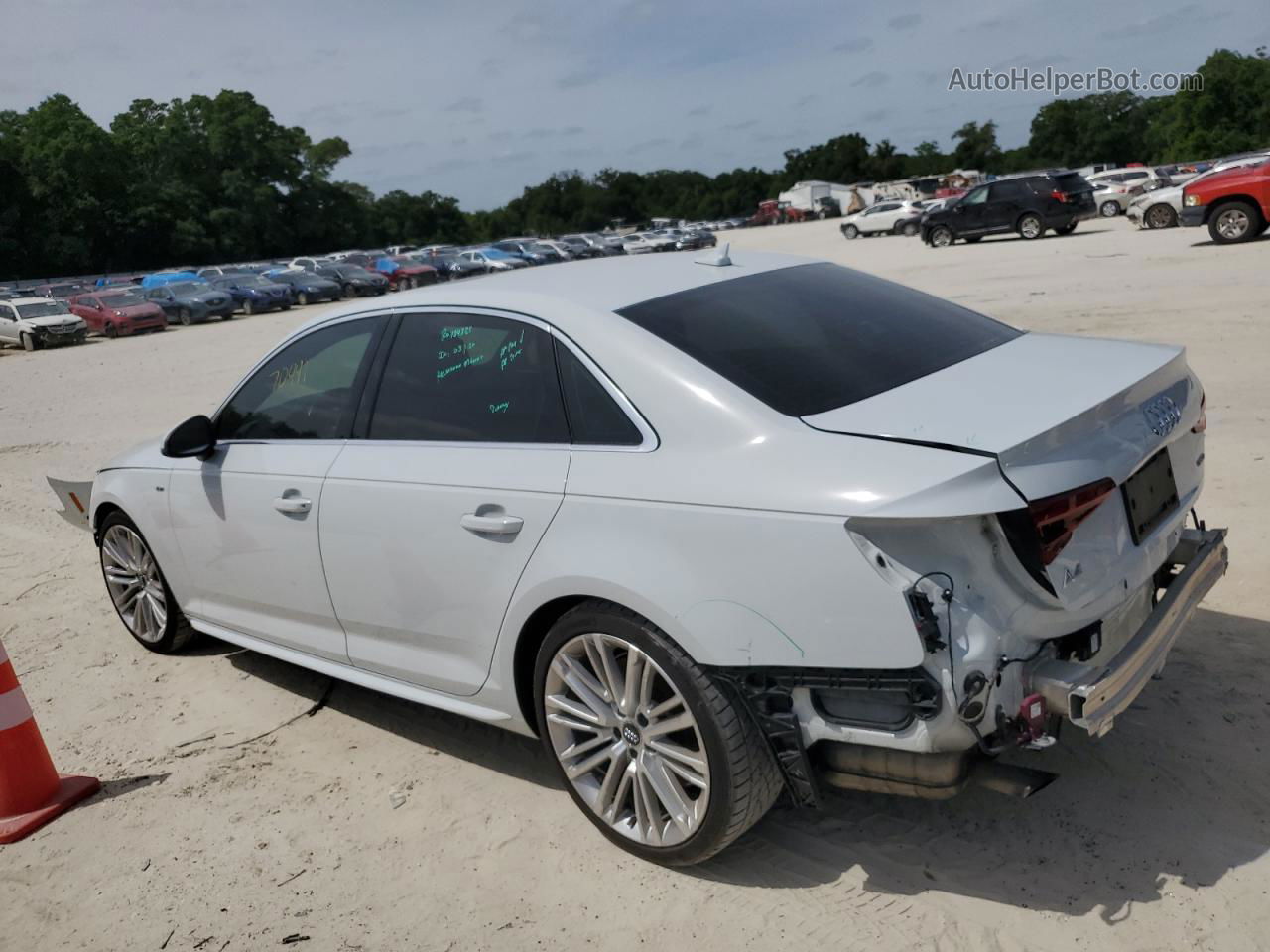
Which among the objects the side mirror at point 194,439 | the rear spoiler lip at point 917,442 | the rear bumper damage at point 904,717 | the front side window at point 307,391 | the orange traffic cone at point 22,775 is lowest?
the orange traffic cone at point 22,775

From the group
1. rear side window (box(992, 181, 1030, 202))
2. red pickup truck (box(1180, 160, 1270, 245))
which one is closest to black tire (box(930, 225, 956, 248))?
rear side window (box(992, 181, 1030, 202))

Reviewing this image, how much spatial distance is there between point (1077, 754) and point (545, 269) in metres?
2.61

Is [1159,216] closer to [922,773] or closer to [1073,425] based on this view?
[1073,425]

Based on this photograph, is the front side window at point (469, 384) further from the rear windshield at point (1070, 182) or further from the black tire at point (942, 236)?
the black tire at point (942, 236)

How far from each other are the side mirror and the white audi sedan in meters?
0.27

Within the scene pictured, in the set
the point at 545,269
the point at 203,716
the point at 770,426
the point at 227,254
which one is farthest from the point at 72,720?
the point at 227,254

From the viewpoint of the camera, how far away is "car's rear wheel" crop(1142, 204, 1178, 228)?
26188 mm

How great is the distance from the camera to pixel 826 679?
2.83 m

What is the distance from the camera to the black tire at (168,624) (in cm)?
530

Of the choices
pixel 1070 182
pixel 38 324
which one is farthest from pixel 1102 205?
pixel 38 324

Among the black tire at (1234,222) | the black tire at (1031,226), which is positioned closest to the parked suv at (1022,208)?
the black tire at (1031,226)

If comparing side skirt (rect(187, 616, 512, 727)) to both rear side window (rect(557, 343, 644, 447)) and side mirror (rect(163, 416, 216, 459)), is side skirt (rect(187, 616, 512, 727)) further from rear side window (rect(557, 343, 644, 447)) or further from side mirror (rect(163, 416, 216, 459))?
rear side window (rect(557, 343, 644, 447))

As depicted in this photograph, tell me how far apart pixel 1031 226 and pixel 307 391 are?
28.3 meters

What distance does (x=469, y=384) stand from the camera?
3.80 m
